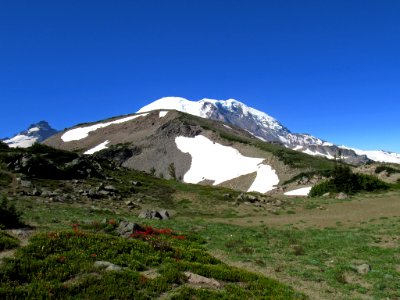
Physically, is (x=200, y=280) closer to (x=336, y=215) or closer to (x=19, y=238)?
(x=19, y=238)

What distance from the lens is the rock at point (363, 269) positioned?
71.2ft

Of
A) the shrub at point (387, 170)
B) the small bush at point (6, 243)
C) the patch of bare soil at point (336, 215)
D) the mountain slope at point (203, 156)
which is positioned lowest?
the patch of bare soil at point (336, 215)

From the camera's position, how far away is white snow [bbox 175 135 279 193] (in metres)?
130

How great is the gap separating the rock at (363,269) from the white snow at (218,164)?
95.8 metres

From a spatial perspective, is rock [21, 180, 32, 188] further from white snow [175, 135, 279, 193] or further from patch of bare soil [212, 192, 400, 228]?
white snow [175, 135, 279, 193]

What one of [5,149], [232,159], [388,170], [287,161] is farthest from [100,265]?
[232,159]

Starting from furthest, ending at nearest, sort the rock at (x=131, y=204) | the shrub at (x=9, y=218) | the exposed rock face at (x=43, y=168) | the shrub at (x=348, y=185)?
1. the shrub at (x=348, y=185)
2. the exposed rock face at (x=43, y=168)
3. the rock at (x=131, y=204)
4. the shrub at (x=9, y=218)

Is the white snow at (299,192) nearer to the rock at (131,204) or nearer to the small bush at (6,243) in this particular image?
the rock at (131,204)

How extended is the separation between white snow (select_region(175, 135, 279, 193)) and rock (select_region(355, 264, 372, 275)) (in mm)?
95834

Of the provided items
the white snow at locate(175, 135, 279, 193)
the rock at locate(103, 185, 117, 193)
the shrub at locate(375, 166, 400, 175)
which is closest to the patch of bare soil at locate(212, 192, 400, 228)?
the rock at locate(103, 185, 117, 193)

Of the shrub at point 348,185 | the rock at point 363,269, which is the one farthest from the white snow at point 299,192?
the rock at point 363,269

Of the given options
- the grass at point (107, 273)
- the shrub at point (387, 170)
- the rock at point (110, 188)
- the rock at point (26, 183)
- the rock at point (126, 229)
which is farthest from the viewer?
the shrub at point (387, 170)

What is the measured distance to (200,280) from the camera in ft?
50.1

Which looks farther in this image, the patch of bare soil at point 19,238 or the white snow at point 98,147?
the white snow at point 98,147
